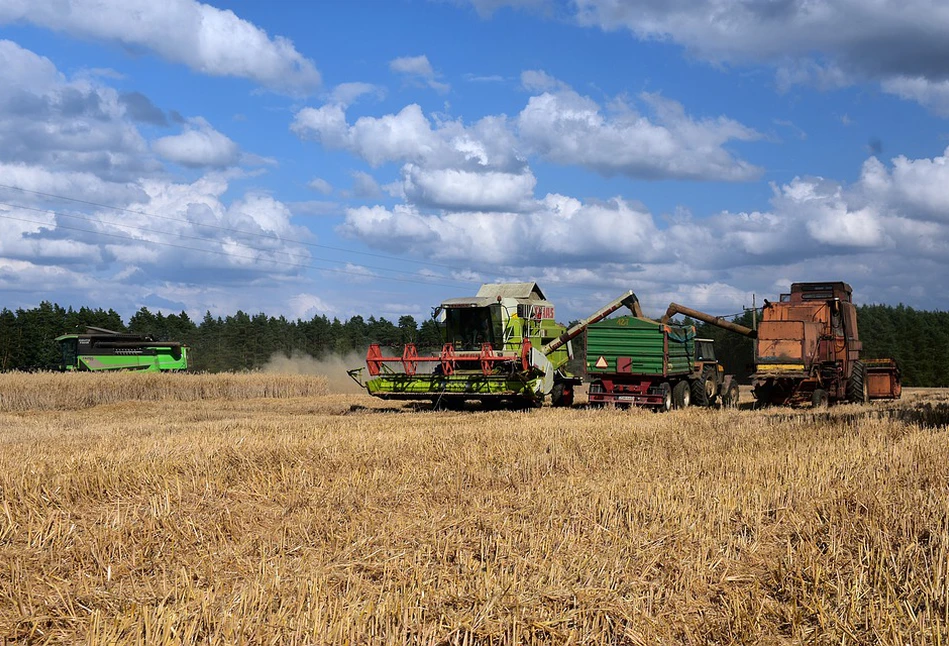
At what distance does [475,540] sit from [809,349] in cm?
1625

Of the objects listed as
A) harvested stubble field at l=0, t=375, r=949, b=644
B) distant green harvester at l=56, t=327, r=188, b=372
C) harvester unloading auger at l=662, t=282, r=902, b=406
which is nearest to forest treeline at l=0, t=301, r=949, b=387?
distant green harvester at l=56, t=327, r=188, b=372

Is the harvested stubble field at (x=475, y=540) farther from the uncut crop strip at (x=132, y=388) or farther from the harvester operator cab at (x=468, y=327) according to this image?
the uncut crop strip at (x=132, y=388)

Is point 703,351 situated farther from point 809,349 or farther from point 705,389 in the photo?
point 809,349

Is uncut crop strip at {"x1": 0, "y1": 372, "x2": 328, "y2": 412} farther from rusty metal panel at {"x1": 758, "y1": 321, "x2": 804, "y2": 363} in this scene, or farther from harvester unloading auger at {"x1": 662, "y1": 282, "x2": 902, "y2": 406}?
rusty metal panel at {"x1": 758, "y1": 321, "x2": 804, "y2": 363}

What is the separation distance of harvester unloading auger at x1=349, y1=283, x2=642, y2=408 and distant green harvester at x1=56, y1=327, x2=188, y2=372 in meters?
17.2

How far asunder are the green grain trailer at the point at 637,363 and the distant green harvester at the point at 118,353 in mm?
21943

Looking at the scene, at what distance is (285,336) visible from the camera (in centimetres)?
7188

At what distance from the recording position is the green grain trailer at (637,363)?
20.2 metres

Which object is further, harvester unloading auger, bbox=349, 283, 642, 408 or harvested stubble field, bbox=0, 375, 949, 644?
harvester unloading auger, bbox=349, 283, 642, 408

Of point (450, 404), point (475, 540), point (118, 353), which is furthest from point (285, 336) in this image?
point (475, 540)

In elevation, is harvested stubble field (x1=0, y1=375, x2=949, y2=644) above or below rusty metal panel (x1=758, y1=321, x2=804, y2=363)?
below

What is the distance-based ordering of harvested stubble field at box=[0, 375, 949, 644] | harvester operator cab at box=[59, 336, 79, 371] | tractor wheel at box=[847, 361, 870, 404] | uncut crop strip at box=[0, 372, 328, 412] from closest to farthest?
harvested stubble field at box=[0, 375, 949, 644], tractor wheel at box=[847, 361, 870, 404], uncut crop strip at box=[0, 372, 328, 412], harvester operator cab at box=[59, 336, 79, 371]

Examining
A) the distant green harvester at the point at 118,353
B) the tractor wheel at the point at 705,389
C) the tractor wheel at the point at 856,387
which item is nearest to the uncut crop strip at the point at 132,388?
the distant green harvester at the point at 118,353

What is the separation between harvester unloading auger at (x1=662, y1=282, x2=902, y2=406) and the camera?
2073 centimetres
